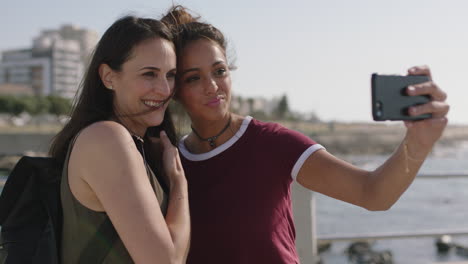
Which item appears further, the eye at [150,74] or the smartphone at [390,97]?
the eye at [150,74]

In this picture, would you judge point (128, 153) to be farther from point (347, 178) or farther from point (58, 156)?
point (347, 178)

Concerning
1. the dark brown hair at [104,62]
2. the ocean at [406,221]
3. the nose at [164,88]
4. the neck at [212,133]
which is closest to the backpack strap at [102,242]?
the dark brown hair at [104,62]

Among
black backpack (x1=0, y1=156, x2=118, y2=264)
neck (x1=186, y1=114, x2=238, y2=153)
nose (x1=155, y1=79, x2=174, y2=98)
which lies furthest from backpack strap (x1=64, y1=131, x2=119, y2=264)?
neck (x1=186, y1=114, x2=238, y2=153)

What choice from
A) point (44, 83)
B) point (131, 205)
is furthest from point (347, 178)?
point (44, 83)

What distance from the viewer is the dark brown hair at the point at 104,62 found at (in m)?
1.69

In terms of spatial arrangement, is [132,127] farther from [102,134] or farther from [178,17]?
[178,17]

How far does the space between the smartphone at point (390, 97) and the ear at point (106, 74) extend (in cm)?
83

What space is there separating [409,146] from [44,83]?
111820mm

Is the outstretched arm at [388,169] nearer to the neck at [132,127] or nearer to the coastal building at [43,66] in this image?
the neck at [132,127]

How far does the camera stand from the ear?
173 centimetres

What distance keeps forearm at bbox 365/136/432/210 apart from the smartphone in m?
0.17

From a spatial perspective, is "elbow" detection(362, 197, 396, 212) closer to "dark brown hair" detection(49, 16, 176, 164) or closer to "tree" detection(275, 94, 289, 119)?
"dark brown hair" detection(49, 16, 176, 164)

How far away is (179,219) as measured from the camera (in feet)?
5.25

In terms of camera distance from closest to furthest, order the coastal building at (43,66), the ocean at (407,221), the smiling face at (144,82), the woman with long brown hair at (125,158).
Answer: the woman with long brown hair at (125,158) → the smiling face at (144,82) → the ocean at (407,221) → the coastal building at (43,66)
